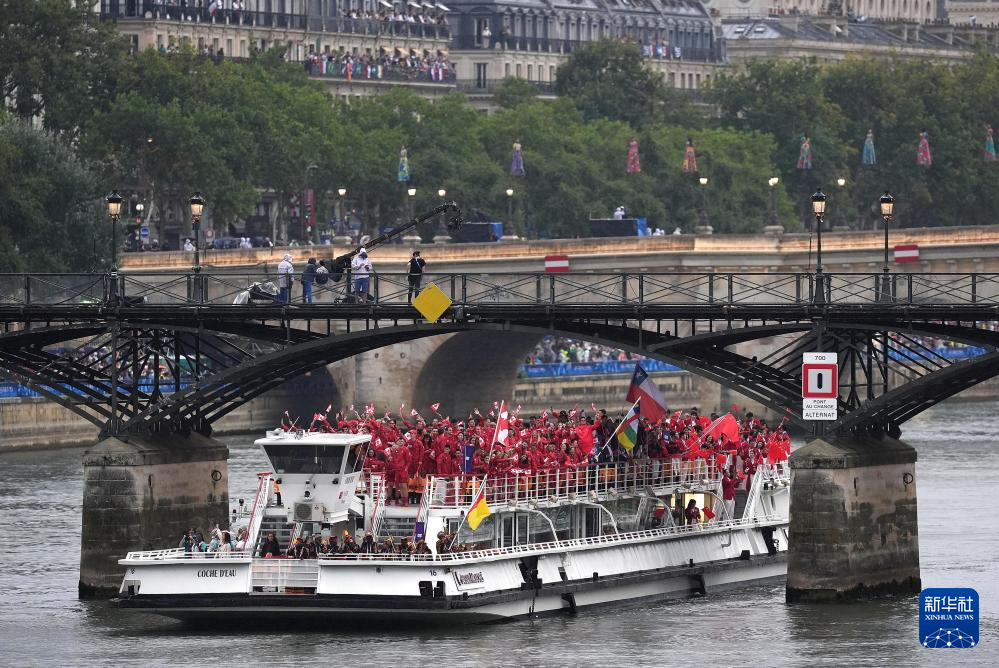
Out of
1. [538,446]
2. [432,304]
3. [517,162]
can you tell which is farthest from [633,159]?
[538,446]

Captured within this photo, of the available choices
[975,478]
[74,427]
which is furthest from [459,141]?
[975,478]

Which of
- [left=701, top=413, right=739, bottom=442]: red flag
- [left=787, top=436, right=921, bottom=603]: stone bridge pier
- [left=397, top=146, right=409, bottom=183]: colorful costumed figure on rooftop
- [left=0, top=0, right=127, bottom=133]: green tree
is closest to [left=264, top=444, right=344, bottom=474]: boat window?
[left=787, top=436, right=921, bottom=603]: stone bridge pier

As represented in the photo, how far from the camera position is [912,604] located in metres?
80.7

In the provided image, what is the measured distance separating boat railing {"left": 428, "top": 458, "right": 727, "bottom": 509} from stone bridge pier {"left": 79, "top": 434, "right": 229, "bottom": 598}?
9.21 meters

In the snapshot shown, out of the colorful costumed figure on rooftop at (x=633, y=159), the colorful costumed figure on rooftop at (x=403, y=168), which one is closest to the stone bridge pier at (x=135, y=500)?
the colorful costumed figure on rooftop at (x=403, y=168)

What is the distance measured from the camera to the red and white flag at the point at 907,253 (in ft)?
474

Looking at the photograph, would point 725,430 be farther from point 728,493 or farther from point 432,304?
point 432,304

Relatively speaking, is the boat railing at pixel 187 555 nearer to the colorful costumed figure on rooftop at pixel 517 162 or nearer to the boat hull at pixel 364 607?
the boat hull at pixel 364 607

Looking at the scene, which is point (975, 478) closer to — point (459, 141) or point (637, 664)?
point (637, 664)

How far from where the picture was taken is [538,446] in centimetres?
8269

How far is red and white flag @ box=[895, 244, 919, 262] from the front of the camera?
144500 mm

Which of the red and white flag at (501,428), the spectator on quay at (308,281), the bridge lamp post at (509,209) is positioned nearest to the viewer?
the red and white flag at (501,428)

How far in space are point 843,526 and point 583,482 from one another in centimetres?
670

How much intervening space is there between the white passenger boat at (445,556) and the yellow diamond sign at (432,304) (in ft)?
14.7
